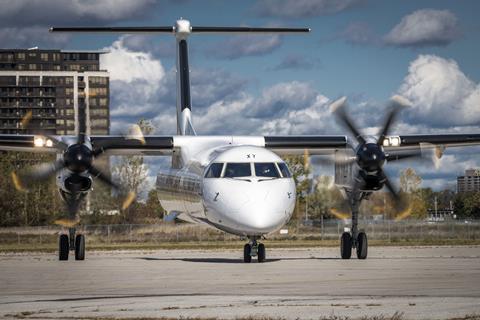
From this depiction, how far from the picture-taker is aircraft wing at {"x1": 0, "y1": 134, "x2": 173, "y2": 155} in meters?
30.0

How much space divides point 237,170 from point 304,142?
6882mm

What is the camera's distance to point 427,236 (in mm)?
54812

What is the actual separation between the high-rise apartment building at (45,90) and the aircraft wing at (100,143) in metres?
144

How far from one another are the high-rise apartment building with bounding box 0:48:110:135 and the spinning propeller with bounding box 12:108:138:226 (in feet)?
475

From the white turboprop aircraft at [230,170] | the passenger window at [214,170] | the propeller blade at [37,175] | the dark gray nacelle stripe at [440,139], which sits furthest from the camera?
the dark gray nacelle stripe at [440,139]

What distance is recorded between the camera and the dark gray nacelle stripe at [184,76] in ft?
122

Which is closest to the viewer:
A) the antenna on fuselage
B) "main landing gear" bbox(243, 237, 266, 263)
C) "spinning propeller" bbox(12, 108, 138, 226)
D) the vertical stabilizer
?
"main landing gear" bbox(243, 237, 266, 263)

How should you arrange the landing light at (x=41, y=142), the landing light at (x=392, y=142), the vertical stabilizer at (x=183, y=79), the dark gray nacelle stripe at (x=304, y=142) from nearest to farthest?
1. the landing light at (x=41, y=142)
2. the landing light at (x=392, y=142)
3. the dark gray nacelle stripe at (x=304, y=142)
4. the vertical stabilizer at (x=183, y=79)

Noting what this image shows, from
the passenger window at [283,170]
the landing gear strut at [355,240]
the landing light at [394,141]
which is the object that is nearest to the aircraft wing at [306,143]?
the landing light at [394,141]

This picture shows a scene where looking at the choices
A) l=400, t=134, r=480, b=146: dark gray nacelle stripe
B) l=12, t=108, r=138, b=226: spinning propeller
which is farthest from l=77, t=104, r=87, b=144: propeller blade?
l=400, t=134, r=480, b=146: dark gray nacelle stripe

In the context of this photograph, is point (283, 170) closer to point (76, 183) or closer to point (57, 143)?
point (76, 183)

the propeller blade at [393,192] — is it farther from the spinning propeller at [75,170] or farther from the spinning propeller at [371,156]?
the spinning propeller at [75,170]

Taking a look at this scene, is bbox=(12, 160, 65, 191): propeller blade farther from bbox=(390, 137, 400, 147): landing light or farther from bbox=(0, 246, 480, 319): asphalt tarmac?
bbox=(390, 137, 400, 147): landing light

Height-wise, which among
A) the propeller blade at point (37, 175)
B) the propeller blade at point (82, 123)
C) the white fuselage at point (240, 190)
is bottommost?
the white fuselage at point (240, 190)
